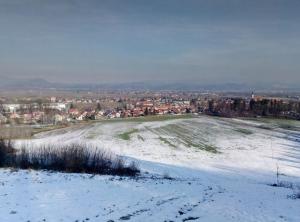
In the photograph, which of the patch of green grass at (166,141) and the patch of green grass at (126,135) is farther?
the patch of green grass at (126,135)

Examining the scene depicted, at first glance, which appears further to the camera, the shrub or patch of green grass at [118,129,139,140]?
patch of green grass at [118,129,139,140]

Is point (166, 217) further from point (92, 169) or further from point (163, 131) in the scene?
point (163, 131)

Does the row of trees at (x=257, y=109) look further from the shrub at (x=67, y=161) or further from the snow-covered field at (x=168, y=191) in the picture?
the shrub at (x=67, y=161)

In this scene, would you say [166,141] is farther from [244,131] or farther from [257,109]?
[257,109]

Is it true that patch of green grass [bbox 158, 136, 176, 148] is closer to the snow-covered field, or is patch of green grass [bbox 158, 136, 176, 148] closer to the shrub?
the snow-covered field

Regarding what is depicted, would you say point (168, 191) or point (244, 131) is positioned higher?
point (168, 191)

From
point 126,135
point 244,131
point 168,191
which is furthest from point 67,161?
point 244,131

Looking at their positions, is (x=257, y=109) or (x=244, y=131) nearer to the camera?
(x=244, y=131)

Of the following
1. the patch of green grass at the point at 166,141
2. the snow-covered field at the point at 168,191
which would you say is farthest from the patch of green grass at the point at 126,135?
the snow-covered field at the point at 168,191

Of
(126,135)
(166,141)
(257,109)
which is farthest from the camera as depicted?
(257,109)

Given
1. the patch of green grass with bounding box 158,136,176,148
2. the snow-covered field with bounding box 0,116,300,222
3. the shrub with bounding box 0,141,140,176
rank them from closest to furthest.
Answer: the snow-covered field with bounding box 0,116,300,222
the shrub with bounding box 0,141,140,176
the patch of green grass with bounding box 158,136,176,148

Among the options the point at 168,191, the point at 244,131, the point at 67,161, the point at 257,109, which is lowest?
the point at 244,131

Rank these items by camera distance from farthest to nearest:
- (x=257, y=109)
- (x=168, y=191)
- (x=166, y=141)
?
(x=257, y=109), (x=166, y=141), (x=168, y=191)

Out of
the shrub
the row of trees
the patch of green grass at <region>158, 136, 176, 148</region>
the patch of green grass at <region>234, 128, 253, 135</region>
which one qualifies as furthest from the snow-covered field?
the row of trees
